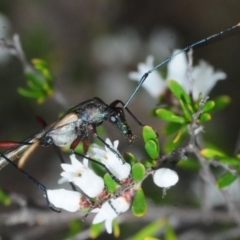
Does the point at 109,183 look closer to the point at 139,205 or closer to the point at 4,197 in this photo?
the point at 139,205

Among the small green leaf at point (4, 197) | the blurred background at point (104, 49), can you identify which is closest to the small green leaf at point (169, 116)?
the small green leaf at point (4, 197)

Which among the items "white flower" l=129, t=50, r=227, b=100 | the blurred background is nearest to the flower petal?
"white flower" l=129, t=50, r=227, b=100

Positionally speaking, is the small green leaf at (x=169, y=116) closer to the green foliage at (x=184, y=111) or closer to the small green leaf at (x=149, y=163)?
the green foliage at (x=184, y=111)

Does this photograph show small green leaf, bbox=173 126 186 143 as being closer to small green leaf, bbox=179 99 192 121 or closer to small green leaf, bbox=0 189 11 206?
small green leaf, bbox=179 99 192 121

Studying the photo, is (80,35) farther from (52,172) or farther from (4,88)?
(52,172)

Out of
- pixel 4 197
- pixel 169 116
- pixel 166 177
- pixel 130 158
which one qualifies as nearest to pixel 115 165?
pixel 130 158

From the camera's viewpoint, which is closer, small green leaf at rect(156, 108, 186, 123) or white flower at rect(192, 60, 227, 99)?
small green leaf at rect(156, 108, 186, 123)

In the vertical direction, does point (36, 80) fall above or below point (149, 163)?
above
